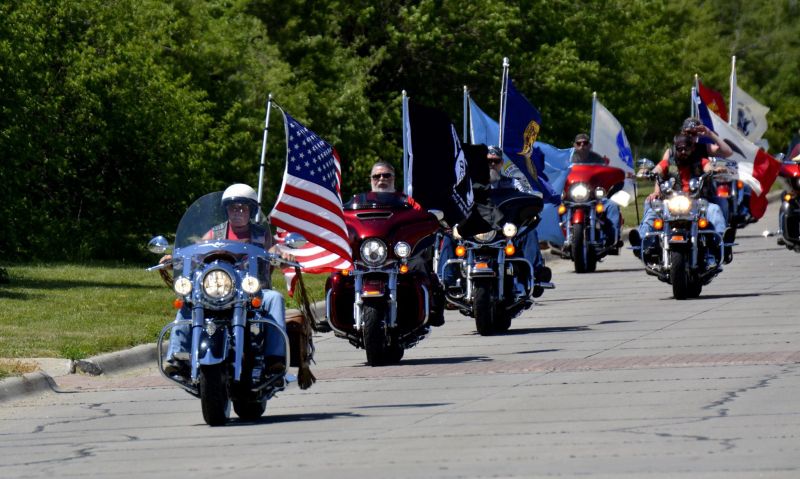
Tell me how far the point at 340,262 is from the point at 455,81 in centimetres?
3582

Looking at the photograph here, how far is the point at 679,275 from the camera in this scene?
821 inches

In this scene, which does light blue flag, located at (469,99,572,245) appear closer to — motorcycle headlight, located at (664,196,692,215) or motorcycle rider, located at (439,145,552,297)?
motorcycle headlight, located at (664,196,692,215)

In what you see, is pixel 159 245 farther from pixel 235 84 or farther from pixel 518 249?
pixel 235 84

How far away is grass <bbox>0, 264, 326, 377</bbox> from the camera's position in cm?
1686

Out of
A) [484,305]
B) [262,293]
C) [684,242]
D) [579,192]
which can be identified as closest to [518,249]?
[484,305]

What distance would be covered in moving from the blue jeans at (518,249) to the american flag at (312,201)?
145 inches

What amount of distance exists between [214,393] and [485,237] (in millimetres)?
6822

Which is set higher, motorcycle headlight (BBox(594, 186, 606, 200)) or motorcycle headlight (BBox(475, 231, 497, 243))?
motorcycle headlight (BBox(594, 186, 606, 200))

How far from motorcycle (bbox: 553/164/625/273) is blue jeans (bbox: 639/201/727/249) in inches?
184

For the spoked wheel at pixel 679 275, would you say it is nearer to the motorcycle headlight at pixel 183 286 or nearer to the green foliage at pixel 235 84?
the motorcycle headlight at pixel 183 286

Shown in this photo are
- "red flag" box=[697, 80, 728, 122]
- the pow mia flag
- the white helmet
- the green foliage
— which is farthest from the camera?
the green foliage

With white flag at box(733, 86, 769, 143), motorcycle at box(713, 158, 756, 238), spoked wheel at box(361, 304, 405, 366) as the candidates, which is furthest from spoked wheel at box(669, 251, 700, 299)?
white flag at box(733, 86, 769, 143)

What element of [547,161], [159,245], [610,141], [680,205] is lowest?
[159,245]

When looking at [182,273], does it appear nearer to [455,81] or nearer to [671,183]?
[671,183]
